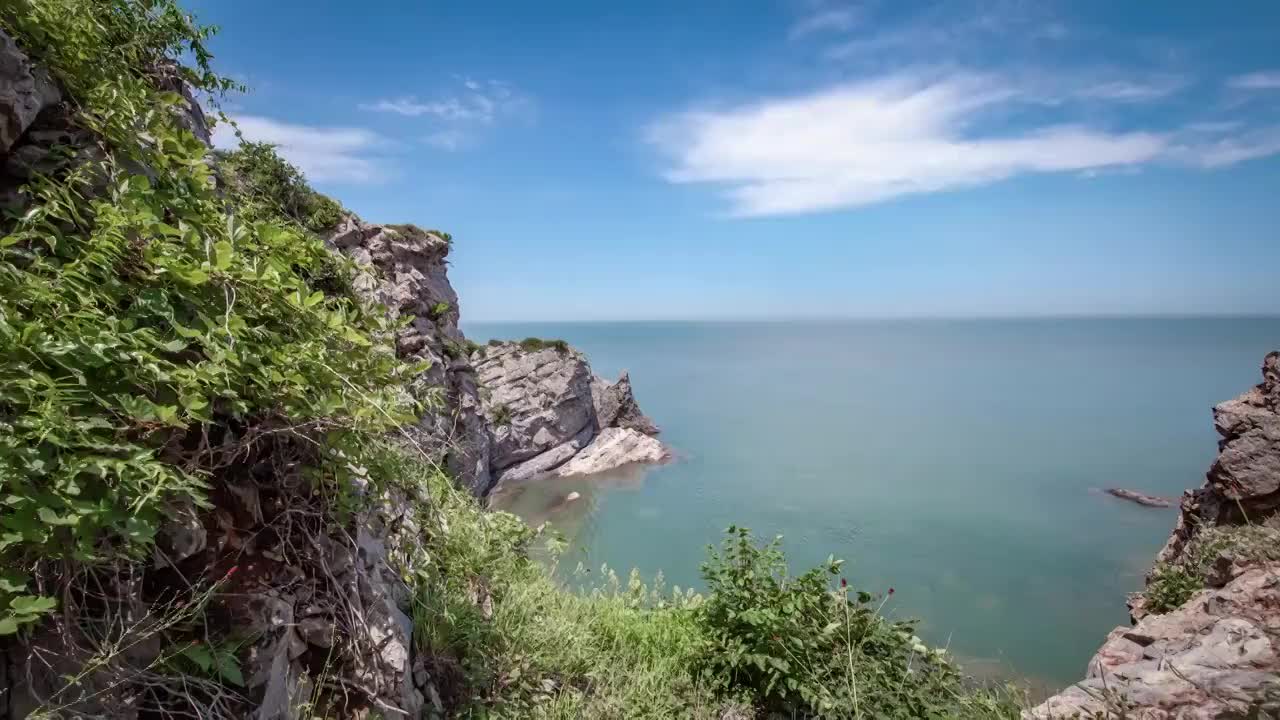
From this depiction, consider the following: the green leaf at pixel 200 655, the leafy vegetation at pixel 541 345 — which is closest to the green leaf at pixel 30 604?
the green leaf at pixel 200 655

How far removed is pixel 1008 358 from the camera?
6668 inches

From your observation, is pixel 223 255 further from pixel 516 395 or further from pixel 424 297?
pixel 516 395

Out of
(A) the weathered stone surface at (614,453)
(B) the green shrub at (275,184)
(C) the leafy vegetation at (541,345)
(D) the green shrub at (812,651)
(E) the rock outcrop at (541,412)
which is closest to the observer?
(D) the green shrub at (812,651)

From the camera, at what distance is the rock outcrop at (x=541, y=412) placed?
38469 millimetres

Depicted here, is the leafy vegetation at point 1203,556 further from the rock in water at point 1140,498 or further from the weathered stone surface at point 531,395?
the rock in water at point 1140,498

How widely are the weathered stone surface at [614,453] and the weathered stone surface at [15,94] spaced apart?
39256 mm

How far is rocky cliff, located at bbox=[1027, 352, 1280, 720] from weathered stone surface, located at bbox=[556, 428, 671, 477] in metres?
34.3

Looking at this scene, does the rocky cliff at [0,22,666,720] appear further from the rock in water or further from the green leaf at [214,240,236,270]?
the rock in water

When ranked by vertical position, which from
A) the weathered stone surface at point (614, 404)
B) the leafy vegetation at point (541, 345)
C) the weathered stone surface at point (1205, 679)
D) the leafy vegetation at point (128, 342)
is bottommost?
the weathered stone surface at point (614, 404)

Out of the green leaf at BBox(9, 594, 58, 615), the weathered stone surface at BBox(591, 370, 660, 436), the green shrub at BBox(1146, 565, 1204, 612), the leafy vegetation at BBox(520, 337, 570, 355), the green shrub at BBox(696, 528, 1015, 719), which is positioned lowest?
the weathered stone surface at BBox(591, 370, 660, 436)

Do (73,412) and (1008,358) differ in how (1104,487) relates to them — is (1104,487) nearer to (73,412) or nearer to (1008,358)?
(73,412)

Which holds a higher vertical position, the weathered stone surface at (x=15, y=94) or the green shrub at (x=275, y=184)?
the green shrub at (x=275, y=184)

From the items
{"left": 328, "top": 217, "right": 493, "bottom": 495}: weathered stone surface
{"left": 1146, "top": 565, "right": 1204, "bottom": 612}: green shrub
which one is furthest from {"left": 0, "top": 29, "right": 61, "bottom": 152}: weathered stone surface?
{"left": 1146, "top": 565, "right": 1204, "bottom": 612}: green shrub

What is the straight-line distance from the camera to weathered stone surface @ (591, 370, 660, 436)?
158 ft
